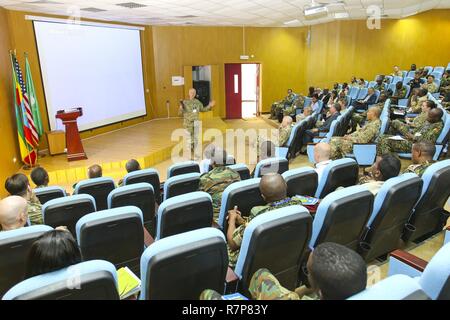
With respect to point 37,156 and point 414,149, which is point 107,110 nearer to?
point 37,156

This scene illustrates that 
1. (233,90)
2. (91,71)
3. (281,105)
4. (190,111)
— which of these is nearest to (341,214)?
(190,111)

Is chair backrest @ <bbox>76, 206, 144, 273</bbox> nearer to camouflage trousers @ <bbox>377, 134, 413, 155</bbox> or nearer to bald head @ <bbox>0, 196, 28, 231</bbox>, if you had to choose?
bald head @ <bbox>0, 196, 28, 231</bbox>

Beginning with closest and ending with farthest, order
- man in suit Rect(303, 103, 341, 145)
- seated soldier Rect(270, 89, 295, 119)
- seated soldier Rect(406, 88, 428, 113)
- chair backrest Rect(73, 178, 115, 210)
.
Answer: chair backrest Rect(73, 178, 115, 210)
man in suit Rect(303, 103, 341, 145)
seated soldier Rect(406, 88, 428, 113)
seated soldier Rect(270, 89, 295, 119)

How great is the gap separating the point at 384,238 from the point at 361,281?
1563 millimetres

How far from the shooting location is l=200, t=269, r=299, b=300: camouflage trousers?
4.56 feet

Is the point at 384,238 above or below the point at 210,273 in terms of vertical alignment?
below

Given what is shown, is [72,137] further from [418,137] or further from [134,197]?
[418,137]

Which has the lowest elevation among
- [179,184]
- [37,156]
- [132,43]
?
[37,156]

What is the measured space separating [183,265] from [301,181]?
1.61 meters

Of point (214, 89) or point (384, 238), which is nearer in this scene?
point (384, 238)

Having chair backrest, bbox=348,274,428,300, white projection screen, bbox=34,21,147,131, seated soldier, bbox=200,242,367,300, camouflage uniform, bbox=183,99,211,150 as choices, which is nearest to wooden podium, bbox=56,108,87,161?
white projection screen, bbox=34,21,147,131

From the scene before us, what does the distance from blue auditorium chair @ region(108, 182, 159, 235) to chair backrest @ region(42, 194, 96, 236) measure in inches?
7.4

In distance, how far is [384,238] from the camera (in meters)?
2.61
